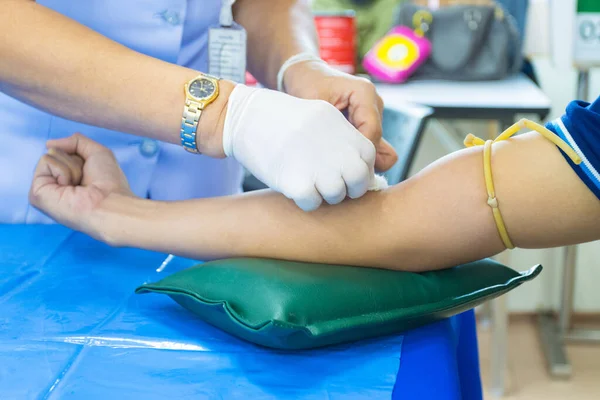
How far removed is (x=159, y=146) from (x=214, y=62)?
172 mm

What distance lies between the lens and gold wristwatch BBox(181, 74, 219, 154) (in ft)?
3.16

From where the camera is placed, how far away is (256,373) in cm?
77

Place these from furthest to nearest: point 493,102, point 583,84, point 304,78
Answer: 1. point 583,84
2. point 493,102
3. point 304,78

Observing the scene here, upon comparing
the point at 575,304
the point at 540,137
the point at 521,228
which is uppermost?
the point at 540,137

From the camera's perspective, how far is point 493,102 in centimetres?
237

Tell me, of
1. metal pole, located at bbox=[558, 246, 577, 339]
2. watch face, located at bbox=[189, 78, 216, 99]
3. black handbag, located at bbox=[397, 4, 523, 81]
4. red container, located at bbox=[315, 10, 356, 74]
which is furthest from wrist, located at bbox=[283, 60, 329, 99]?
metal pole, located at bbox=[558, 246, 577, 339]

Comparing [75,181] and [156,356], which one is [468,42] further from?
[156,356]

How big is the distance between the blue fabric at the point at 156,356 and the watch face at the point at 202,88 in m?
0.27

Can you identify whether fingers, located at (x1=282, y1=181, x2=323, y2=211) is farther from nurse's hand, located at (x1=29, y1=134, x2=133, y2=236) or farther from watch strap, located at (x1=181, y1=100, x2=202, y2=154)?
nurse's hand, located at (x1=29, y1=134, x2=133, y2=236)

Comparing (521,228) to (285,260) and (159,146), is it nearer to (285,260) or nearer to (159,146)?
(285,260)

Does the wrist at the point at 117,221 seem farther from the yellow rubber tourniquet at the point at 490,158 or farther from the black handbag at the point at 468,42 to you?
the black handbag at the point at 468,42

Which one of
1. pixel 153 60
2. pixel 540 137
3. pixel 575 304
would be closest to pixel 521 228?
pixel 540 137

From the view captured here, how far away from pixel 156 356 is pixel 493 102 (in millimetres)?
1799

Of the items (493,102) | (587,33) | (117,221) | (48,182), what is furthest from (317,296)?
(587,33)
